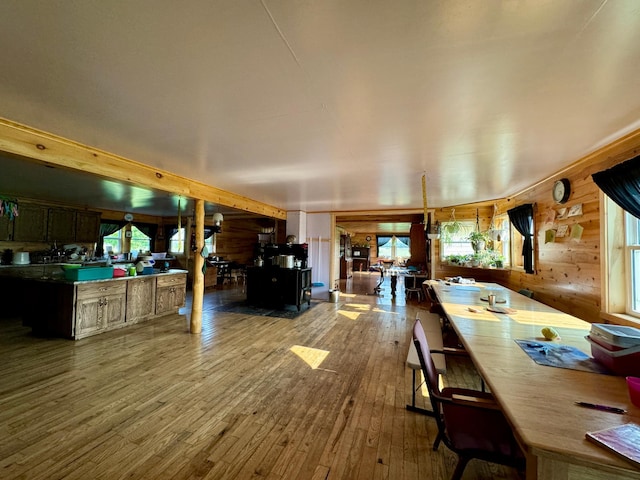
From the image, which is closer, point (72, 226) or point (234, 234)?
point (72, 226)

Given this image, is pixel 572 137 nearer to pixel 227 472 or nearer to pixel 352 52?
pixel 352 52

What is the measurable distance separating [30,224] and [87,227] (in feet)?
3.98

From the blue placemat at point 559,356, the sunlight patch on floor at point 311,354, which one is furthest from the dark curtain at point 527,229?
the sunlight patch on floor at point 311,354

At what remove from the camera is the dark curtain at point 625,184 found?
83.4 inches

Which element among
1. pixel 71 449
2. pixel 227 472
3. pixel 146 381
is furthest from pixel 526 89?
pixel 146 381

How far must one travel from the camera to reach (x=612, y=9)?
108 centimetres

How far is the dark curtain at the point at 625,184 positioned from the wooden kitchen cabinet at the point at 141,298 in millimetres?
6229

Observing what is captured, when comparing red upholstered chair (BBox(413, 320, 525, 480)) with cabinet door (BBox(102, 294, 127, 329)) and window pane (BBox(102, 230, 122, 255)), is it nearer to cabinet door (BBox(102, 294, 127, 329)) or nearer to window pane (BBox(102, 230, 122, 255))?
cabinet door (BBox(102, 294, 127, 329))

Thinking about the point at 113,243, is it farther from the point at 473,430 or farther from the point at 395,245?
the point at 395,245

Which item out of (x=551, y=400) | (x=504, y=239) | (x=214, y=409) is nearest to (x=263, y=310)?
(x=214, y=409)

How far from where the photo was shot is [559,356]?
1.45 metres

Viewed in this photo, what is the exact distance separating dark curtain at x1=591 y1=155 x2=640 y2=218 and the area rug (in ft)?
15.3

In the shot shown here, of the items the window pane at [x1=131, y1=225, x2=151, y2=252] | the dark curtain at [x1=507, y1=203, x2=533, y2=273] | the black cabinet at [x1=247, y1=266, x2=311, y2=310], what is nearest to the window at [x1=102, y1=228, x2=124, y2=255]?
the window pane at [x1=131, y1=225, x2=151, y2=252]

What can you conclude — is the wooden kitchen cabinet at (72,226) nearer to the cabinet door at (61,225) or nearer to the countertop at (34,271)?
the cabinet door at (61,225)
